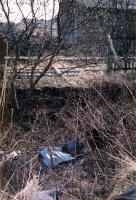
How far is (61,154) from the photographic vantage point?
20.0 feet

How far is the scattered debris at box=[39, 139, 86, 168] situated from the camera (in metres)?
5.86

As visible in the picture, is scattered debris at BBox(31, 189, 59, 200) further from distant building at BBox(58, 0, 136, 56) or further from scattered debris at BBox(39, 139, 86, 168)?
distant building at BBox(58, 0, 136, 56)

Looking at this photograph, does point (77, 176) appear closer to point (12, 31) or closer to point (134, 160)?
point (134, 160)

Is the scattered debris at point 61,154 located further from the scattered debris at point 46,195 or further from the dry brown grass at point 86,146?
the scattered debris at point 46,195

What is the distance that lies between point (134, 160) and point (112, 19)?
970 cm

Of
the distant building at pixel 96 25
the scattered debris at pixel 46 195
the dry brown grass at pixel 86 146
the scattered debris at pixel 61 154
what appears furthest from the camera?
the distant building at pixel 96 25

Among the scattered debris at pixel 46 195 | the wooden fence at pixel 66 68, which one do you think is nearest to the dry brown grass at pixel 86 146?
the scattered debris at pixel 46 195

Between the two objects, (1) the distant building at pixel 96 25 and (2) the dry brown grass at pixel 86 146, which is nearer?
(2) the dry brown grass at pixel 86 146

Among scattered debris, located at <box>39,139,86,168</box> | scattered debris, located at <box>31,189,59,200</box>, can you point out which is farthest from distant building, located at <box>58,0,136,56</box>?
scattered debris, located at <box>31,189,59,200</box>

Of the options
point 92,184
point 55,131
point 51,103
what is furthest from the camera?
point 51,103

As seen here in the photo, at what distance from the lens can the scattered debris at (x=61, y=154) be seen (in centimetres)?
586

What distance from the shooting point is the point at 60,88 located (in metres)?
8.76

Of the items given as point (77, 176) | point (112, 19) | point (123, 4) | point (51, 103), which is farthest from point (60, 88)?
point (123, 4)

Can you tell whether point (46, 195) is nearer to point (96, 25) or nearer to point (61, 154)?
point (61, 154)
